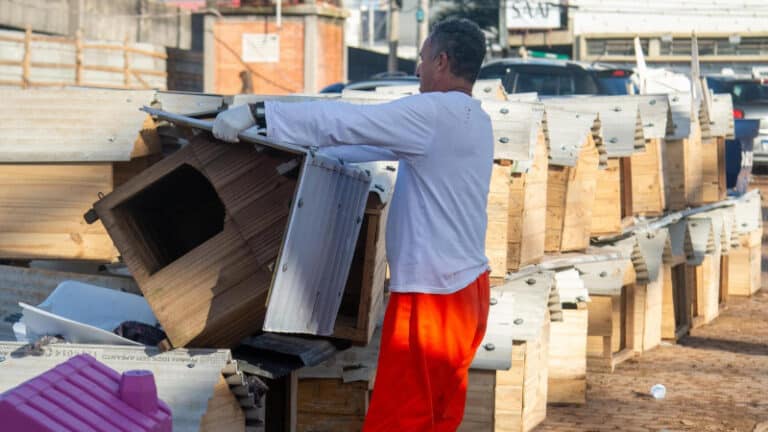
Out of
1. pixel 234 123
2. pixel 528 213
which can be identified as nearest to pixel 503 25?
pixel 528 213

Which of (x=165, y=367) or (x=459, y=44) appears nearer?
(x=459, y=44)

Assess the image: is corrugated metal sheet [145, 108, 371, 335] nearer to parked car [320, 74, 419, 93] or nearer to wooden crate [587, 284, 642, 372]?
wooden crate [587, 284, 642, 372]

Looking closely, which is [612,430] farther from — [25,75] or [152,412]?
[25,75]

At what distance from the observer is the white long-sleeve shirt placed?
3832mm

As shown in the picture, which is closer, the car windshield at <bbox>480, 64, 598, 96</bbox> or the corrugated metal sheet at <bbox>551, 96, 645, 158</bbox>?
the corrugated metal sheet at <bbox>551, 96, 645, 158</bbox>

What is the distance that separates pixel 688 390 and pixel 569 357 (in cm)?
103

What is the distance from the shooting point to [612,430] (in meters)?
6.54

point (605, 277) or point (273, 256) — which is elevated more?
point (273, 256)

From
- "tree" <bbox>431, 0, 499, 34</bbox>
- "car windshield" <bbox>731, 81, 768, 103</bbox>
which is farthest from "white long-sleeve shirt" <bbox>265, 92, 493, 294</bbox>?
"tree" <bbox>431, 0, 499, 34</bbox>

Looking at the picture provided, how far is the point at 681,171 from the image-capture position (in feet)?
31.7

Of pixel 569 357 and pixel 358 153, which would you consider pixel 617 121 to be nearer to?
pixel 569 357

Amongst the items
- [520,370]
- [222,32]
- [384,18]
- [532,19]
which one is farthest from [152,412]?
[384,18]

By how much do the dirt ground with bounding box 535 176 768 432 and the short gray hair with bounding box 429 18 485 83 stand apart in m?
2.87

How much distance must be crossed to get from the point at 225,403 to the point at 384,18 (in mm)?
56047
